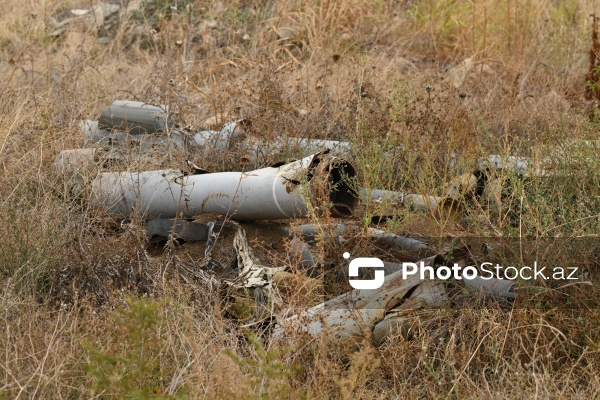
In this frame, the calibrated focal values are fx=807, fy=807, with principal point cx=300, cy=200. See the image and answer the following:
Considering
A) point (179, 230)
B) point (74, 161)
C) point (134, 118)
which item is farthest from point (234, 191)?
point (134, 118)

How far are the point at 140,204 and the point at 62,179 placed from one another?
1.90 feet

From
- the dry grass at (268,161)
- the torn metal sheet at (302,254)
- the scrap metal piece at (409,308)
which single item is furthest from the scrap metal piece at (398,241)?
the scrap metal piece at (409,308)

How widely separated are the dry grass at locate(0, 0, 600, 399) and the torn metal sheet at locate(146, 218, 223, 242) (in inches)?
4.1

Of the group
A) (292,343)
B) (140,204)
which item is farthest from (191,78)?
(292,343)

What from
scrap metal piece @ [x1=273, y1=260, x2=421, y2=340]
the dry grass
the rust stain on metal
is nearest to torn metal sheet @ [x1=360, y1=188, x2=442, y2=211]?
the dry grass

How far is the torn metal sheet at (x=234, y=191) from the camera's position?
4.25 m

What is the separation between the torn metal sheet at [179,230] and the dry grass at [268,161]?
105 millimetres

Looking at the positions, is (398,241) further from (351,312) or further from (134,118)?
(134,118)

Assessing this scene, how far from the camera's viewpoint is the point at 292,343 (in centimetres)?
343

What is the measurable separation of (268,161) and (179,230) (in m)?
0.94

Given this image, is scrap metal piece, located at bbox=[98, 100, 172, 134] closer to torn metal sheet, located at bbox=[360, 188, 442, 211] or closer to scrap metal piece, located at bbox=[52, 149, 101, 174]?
scrap metal piece, located at bbox=[52, 149, 101, 174]

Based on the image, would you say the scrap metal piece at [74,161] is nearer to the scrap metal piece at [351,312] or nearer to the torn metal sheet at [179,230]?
the torn metal sheet at [179,230]

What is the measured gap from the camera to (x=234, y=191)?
4.45 m

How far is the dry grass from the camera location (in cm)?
314
